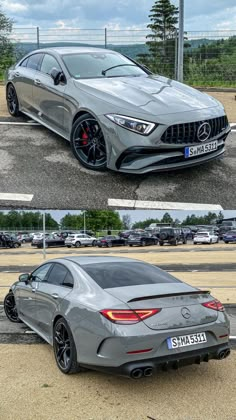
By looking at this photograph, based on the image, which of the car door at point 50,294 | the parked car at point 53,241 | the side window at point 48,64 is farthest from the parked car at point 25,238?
the car door at point 50,294

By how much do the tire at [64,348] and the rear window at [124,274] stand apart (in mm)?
556

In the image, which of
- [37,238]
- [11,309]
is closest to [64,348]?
[11,309]

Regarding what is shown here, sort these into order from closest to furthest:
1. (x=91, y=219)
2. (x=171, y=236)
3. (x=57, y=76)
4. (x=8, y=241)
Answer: (x=57, y=76), (x=91, y=219), (x=171, y=236), (x=8, y=241)

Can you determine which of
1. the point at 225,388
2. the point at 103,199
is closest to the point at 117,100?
the point at 103,199

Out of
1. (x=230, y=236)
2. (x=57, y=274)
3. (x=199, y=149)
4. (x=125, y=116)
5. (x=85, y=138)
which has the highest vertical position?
(x=125, y=116)

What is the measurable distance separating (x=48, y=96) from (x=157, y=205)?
2.87 meters

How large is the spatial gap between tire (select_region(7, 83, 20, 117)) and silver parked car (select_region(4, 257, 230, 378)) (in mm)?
5968

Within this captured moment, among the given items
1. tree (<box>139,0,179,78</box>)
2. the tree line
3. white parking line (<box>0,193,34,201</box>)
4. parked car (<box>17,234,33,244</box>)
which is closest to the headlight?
white parking line (<box>0,193,34,201</box>)

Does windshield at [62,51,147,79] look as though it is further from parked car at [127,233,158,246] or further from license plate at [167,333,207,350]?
parked car at [127,233,158,246]

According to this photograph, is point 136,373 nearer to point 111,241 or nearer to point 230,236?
point 111,241

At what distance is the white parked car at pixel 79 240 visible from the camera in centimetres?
4053

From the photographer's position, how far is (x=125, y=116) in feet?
20.6

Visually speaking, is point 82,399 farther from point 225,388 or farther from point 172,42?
point 172,42

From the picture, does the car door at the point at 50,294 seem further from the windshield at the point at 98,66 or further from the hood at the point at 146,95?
the windshield at the point at 98,66
